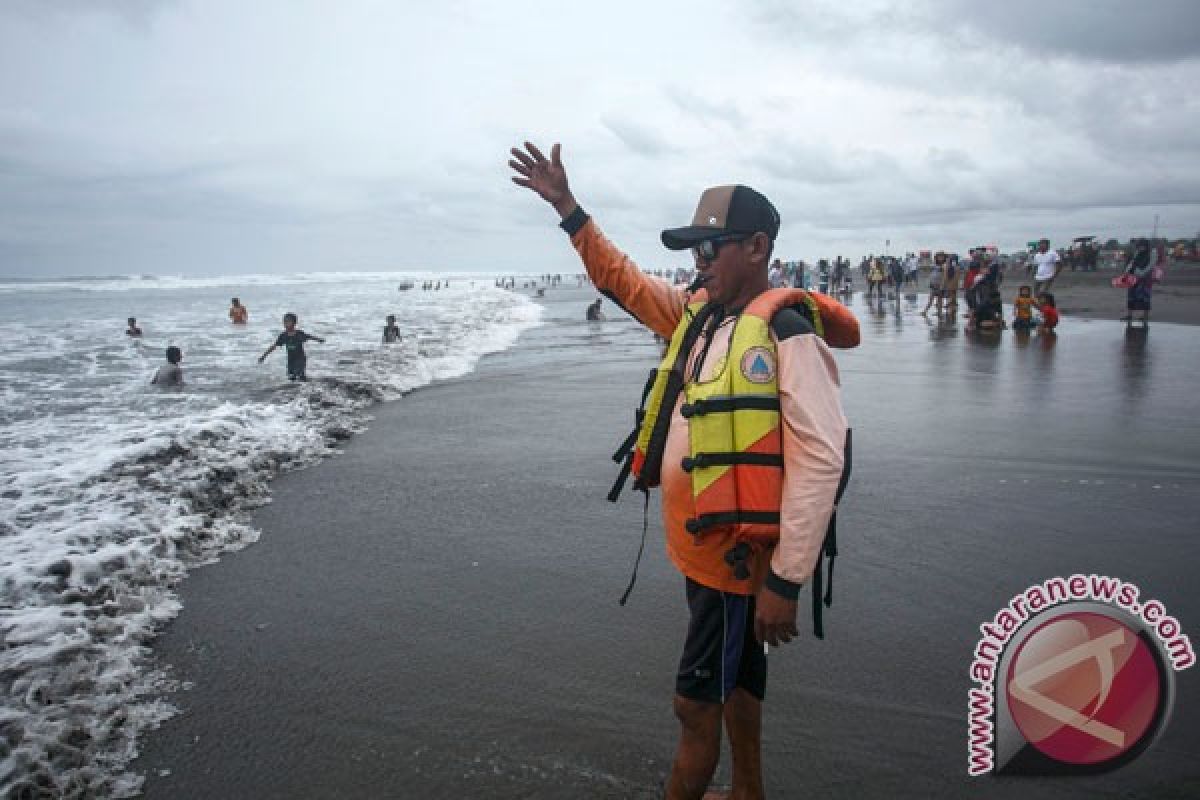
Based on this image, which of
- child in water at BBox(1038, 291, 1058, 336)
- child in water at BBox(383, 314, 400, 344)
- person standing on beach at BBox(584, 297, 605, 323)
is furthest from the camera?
person standing on beach at BBox(584, 297, 605, 323)

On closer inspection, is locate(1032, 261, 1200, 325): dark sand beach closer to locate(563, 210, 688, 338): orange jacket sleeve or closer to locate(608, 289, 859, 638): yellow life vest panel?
locate(563, 210, 688, 338): orange jacket sleeve

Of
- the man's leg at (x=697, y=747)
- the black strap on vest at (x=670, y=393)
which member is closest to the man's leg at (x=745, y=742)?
the man's leg at (x=697, y=747)

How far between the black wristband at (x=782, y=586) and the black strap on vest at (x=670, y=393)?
0.56 meters

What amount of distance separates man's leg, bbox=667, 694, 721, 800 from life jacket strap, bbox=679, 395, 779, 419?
1.01 meters

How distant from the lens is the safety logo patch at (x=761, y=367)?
6.52ft

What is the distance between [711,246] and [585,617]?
249 cm

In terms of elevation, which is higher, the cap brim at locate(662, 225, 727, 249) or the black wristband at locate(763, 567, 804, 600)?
the cap brim at locate(662, 225, 727, 249)

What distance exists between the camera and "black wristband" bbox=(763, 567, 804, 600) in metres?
1.91

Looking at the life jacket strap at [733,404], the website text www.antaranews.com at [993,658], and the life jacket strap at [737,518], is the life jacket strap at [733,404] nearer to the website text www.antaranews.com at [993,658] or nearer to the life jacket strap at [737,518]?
the life jacket strap at [737,518]

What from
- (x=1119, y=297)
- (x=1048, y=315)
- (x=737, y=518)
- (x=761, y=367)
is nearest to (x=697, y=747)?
(x=737, y=518)

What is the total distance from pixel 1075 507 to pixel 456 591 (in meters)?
4.82

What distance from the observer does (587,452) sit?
7449 mm

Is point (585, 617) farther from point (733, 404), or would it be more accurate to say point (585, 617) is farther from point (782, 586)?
point (733, 404)

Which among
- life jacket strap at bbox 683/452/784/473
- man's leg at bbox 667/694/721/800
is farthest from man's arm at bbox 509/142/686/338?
man's leg at bbox 667/694/721/800
